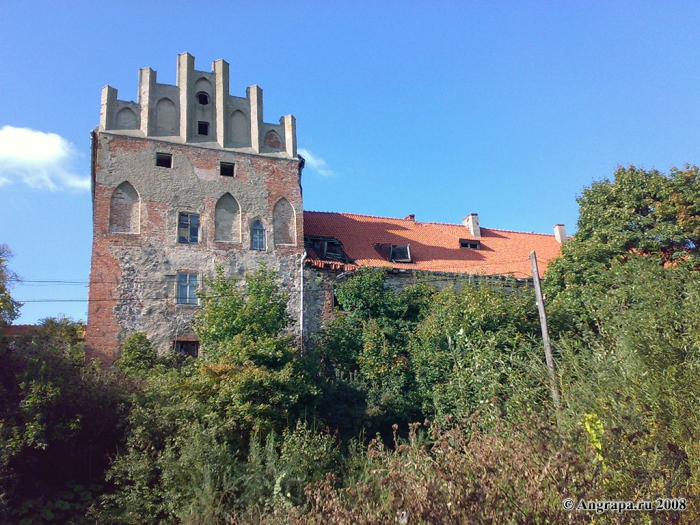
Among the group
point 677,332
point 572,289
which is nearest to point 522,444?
point 677,332

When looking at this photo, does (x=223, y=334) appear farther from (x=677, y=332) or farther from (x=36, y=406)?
(x=677, y=332)

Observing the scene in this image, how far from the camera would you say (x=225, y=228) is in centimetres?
2188

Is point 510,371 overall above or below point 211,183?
below

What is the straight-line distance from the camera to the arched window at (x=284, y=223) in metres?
22.4

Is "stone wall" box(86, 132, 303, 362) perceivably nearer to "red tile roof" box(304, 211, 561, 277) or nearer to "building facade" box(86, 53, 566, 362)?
"building facade" box(86, 53, 566, 362)

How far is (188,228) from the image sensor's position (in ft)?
70.1

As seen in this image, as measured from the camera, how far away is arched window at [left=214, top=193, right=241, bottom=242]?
71.4 ft

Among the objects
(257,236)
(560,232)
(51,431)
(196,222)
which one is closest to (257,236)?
(257,236)

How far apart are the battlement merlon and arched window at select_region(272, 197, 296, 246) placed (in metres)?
2.08

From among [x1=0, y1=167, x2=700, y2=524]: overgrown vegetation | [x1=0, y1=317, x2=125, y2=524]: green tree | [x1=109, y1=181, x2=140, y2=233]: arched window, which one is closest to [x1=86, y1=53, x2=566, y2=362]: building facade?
[x1=109, y1=181, x2=140, y2=233]: arched window

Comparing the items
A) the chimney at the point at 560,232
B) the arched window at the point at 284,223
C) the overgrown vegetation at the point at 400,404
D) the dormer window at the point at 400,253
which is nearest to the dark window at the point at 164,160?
the arched window at the point at 284,223

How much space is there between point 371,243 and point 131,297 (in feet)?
32.2

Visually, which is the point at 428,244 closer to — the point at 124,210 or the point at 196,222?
the point at 196,222

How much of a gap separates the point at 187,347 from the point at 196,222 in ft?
14.8
